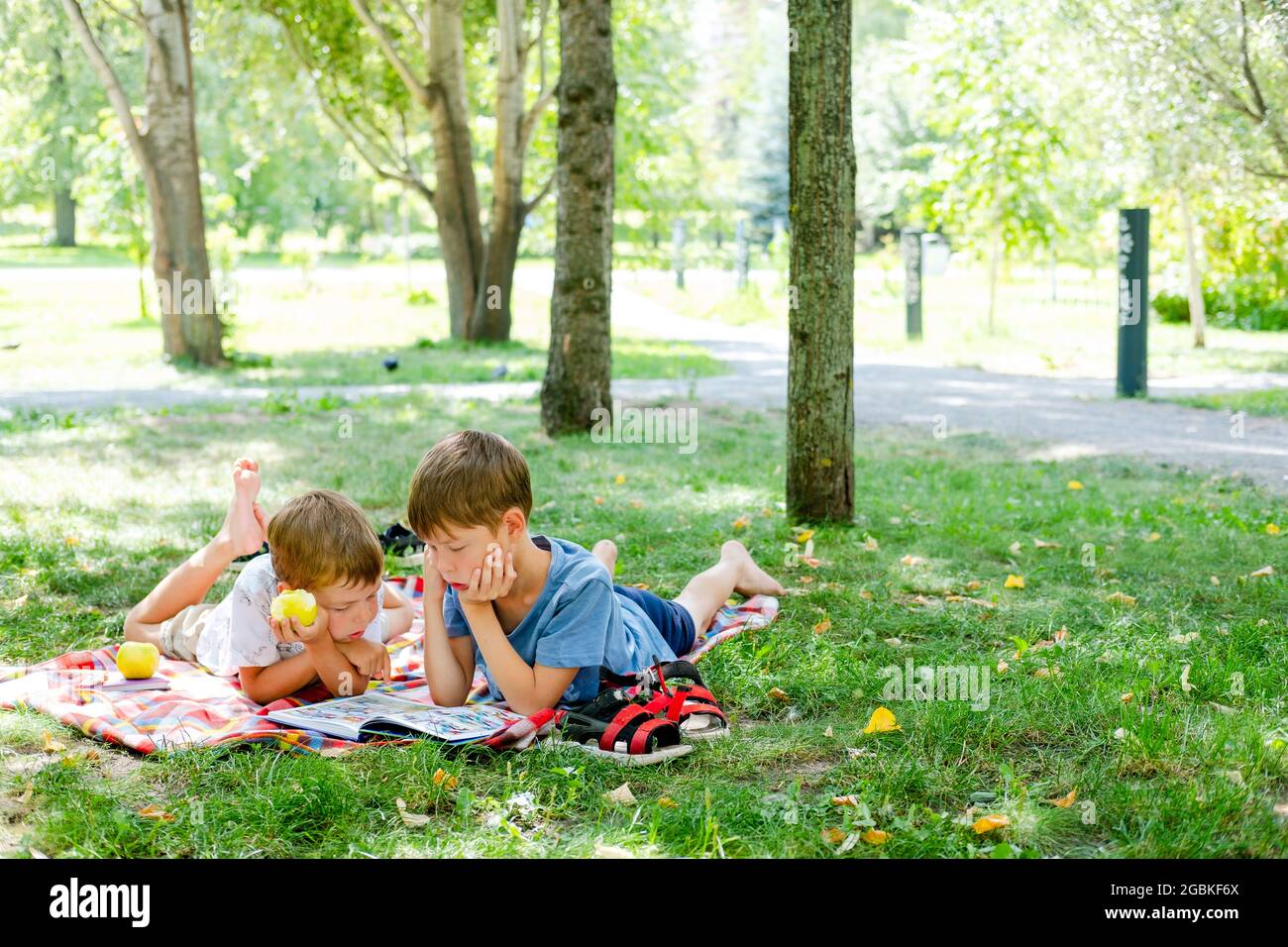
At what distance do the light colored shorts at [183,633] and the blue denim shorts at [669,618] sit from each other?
165 cm

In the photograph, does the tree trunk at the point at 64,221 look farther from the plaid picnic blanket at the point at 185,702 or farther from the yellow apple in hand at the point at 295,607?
the yellow apple in hand at the point at 295,607

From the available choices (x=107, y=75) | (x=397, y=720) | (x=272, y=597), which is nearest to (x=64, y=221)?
(x=107, y=75)

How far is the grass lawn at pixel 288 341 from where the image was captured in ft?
46.5

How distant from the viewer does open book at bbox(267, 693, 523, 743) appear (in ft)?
12.4

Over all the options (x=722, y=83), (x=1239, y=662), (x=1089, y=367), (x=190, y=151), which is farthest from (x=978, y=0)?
(x=722, y=83)

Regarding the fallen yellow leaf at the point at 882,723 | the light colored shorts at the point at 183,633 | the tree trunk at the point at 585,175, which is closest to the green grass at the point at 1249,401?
the tree trunk at the point at 585,175

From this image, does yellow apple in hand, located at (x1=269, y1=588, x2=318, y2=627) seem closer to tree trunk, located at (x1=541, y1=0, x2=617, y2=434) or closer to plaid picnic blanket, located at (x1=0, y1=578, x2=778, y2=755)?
plaid picnic blanket, located at (x1=0, y1=578, x2=778, y2=755)

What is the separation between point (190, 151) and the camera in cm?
1377

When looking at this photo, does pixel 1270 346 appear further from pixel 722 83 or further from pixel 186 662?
pixel 722 83

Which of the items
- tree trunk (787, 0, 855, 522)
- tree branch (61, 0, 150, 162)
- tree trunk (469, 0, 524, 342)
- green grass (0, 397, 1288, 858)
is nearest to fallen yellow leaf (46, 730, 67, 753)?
green grass (0, 397, 1288, 858)

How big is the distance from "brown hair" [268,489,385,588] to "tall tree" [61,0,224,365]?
10.8 m

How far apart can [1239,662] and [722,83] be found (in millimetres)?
62166

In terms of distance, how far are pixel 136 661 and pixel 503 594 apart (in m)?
1.61
